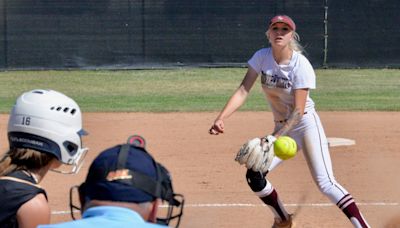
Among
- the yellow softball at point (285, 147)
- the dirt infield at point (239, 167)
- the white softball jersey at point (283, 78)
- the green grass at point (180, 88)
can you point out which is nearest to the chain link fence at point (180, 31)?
the green grass at point (180, 88)

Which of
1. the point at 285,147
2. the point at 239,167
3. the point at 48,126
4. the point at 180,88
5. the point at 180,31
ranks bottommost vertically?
the point at 180,88

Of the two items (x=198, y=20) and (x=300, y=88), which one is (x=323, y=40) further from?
(x=300, y=88)

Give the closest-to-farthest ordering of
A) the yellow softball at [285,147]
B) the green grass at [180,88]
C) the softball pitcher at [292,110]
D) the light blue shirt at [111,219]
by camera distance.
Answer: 1. the light blue shirt at [111,219]
2. the yellow softball at [285,147]
3. the softball pitcher at [292,110]
4. the green grass at [180,88]

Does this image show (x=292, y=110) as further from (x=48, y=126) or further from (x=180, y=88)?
(x=180, y=88)

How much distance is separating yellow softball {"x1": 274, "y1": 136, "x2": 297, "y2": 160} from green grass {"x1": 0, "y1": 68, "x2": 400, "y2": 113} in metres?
8.13

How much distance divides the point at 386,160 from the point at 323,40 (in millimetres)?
11120

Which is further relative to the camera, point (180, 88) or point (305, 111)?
point (180, 88)

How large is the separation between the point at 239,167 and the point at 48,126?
22.1ft

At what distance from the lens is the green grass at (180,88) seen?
1543 cm

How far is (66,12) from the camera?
21438 millimetres

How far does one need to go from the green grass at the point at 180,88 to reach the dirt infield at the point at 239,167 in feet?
3.46

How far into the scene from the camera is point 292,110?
7113 millimetres

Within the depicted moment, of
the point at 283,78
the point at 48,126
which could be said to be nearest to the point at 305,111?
the point at 283,78

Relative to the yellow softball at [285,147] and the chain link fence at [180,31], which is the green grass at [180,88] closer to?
the chain link fence at [180,31]
